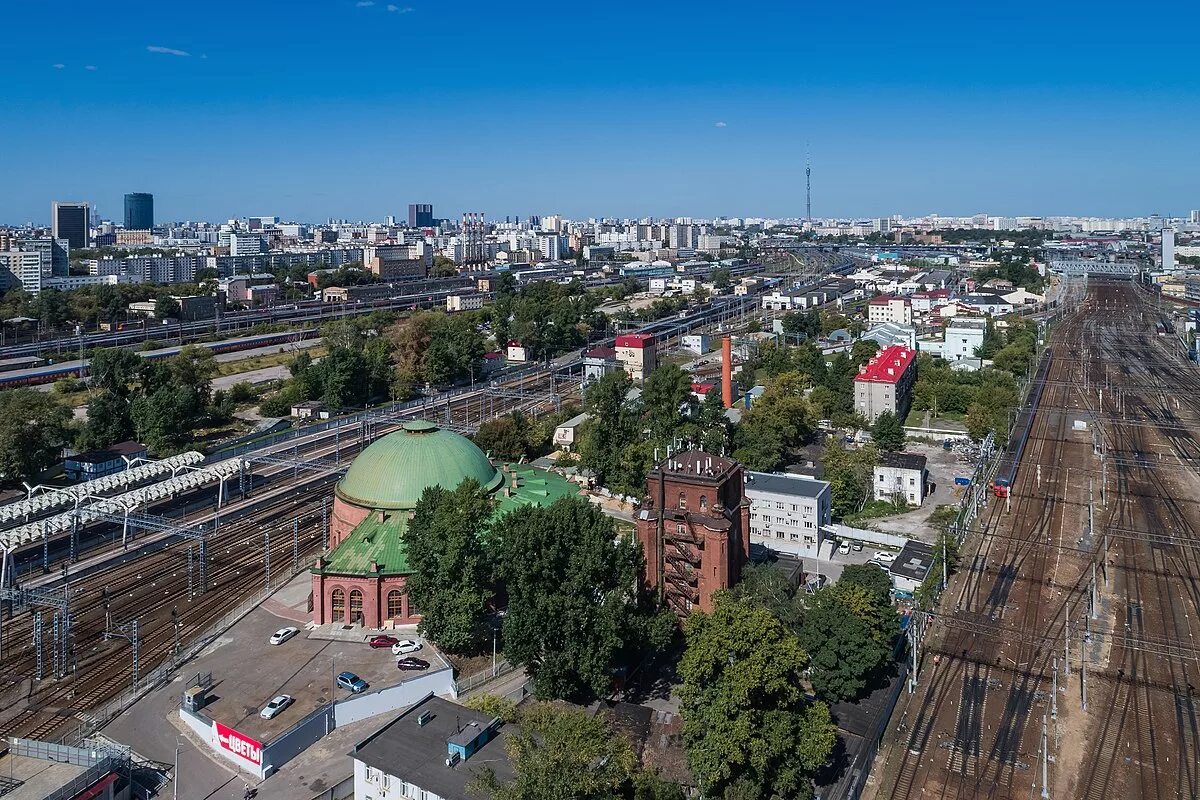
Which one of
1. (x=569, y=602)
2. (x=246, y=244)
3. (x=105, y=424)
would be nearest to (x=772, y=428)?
(x=569, y=602)

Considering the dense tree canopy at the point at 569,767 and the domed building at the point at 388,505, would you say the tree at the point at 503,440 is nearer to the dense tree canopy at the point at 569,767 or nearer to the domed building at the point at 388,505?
the domed building at the point at 388,505

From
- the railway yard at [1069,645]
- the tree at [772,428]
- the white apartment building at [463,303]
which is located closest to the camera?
the railway yard at [1069,645]

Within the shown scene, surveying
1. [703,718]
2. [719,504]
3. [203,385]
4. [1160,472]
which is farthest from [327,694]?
[1160,472]

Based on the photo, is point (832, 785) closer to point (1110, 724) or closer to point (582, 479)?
point (1110, 724)

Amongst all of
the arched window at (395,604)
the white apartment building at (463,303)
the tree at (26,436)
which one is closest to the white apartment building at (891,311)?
the white apartment building at (463,303)

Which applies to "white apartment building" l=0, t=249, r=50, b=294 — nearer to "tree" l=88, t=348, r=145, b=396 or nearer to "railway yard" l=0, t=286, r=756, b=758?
"tree" l=88, t=348, r=145, b=396

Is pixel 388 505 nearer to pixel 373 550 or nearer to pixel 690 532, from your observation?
pixel 373 550
